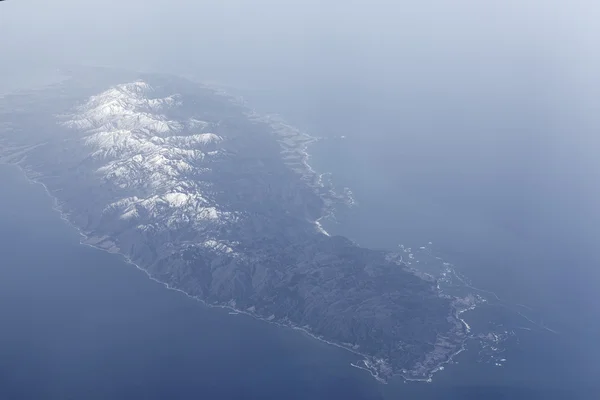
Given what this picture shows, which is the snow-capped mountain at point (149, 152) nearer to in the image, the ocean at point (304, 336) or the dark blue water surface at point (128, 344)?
the ocean at point (304, 336)

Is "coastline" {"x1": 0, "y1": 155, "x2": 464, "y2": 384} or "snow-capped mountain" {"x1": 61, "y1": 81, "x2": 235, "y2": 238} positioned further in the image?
"snow-capped mountain" {"x1": 61, "y1": 81, "x2": 235, "y2": 238}

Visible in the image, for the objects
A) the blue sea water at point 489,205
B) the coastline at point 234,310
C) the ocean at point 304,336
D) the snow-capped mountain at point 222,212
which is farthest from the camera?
the snow-capped mountain at point 222,212

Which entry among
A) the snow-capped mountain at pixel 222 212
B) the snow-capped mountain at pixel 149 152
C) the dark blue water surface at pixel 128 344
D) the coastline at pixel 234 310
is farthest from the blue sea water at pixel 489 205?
the snow-capped mountain at pixel 149 152

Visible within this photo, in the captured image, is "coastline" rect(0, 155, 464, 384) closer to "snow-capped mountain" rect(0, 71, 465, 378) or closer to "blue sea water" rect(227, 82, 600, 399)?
"snow-capped mountain" rect(0, 71, 465, 378)

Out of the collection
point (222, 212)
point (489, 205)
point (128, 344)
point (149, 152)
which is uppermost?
point (489, 205)

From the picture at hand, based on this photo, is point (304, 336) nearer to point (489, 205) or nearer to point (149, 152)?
point (489, 205)

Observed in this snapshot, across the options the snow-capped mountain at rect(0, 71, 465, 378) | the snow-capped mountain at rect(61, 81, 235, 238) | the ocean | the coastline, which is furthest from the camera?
the snow-capped mountain at rect(61, 81, 235, 238)

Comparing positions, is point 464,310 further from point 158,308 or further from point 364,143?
point 364,143

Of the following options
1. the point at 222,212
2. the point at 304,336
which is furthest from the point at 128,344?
the point at 222,212

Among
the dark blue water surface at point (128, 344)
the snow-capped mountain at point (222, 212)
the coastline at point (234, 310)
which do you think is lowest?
the dark blue water surface at point (128, 344)

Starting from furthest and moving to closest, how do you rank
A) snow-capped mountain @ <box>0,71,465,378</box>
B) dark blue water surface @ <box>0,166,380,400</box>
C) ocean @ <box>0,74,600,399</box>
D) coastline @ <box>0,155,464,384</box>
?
1. snow-capped mountain @ <box>0,71,465,378</box>
2. coastline @ <box>0,155,464,384</box>
3. ocean @ <box>0,74,600,399</box>
4. dark blue water surface @ <box>0,166,380,400</box>

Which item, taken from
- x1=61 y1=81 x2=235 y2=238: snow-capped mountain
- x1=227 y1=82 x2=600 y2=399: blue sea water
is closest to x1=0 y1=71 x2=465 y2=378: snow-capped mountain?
x1=61 y1=81 x2=235 y2=238: snow-capped mountain
